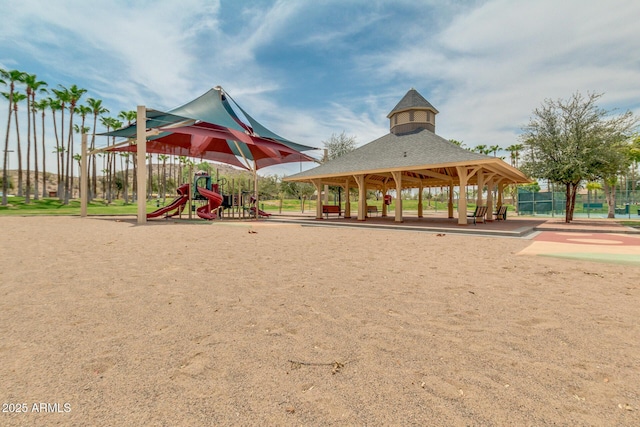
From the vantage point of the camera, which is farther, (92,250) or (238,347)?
(92,250)

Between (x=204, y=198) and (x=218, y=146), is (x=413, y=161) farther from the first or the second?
(x=218, y=146)

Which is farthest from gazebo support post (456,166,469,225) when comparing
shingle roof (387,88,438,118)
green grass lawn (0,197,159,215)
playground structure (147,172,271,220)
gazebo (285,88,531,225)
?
green grass lawn (0,197,159,215)

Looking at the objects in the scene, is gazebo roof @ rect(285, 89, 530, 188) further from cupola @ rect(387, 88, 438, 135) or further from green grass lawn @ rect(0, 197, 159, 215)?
green grass lawn @ rect(0, 197, 159, 215)

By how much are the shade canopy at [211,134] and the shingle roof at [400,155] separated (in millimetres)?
3553

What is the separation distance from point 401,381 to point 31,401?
248 cm

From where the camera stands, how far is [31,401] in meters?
1.90

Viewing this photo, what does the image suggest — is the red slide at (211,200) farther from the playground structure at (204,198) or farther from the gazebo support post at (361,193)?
the gazebo support post at (361,193)

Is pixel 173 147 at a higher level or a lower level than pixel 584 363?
higher

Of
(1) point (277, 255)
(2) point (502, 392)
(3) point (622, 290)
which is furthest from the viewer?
(1) point (277, 255)

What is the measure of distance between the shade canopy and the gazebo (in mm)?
3448

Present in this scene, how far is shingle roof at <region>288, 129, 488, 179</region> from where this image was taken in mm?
14250

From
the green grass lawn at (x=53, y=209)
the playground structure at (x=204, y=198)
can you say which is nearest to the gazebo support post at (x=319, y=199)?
the playground structure at (x=204, y=198)

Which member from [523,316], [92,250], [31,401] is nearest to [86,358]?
[31,401]

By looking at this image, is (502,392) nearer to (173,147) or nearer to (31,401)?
(31,401)
